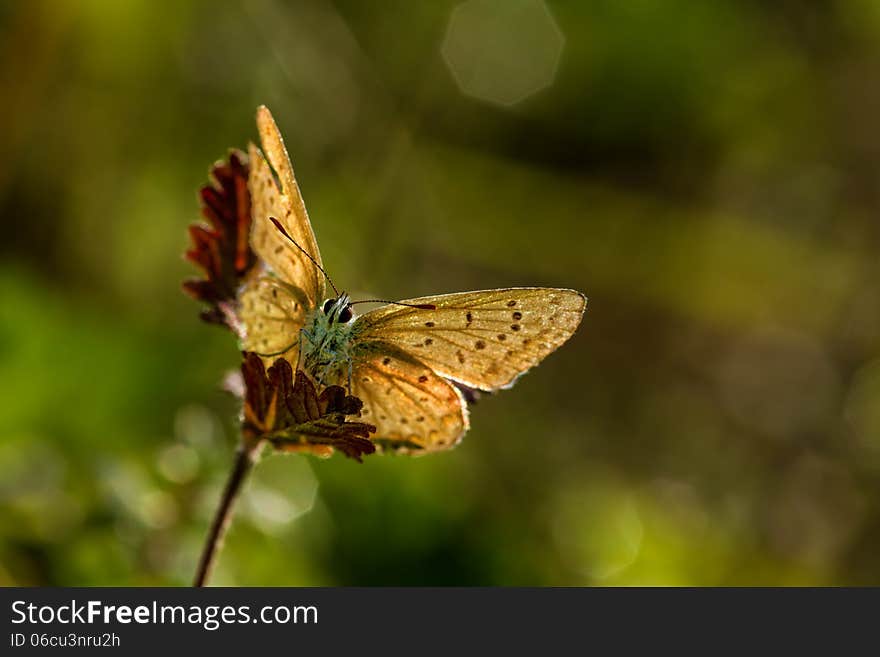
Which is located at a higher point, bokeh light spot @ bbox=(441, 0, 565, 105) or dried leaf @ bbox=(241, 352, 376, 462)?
bokeh light spot @ bbox=(441, 0, 565, 105)

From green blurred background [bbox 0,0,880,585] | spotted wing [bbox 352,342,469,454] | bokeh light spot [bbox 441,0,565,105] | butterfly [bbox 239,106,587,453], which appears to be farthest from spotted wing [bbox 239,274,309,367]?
bokeh light spot [bbox 441,0,565,105]

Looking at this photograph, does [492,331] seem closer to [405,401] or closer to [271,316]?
[405,401]

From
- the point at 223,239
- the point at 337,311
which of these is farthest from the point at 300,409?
the point at 223,239

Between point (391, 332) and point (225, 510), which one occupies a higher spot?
point (391, 332)

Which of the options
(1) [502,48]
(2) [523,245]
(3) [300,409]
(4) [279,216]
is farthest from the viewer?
(1) [502,48]

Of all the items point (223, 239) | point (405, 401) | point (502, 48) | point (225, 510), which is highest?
point (502, 48)

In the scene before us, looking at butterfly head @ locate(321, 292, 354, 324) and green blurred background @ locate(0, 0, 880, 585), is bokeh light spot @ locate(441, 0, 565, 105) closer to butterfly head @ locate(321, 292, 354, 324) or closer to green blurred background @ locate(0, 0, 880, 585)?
green blurred background @ locate(0, 0, 880, 585)

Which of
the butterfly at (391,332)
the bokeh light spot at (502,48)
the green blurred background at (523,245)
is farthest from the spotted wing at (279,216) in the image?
the bokeh light spot at (502,48)
